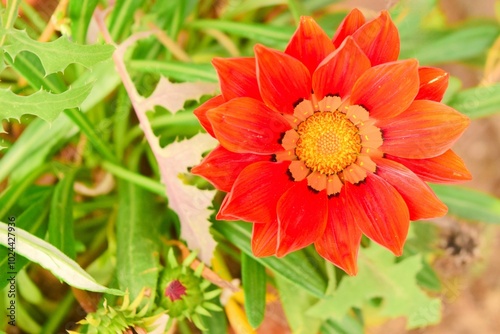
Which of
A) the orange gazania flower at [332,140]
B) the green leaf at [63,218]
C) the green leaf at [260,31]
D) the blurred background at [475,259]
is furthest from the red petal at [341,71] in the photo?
the blurred background at [475,259]

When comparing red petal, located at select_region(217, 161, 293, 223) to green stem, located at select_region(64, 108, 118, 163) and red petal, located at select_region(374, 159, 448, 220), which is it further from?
green stem, located at select_region(64, 108, 118, 163)

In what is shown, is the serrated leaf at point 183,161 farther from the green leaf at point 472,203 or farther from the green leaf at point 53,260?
the green leaf at point 472,203

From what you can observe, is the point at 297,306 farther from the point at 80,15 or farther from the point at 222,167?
the point at 80,15

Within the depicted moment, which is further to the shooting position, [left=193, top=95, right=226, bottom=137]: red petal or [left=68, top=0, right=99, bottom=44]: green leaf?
[left=68, top=0, right=99, bottom=44]: green leaf

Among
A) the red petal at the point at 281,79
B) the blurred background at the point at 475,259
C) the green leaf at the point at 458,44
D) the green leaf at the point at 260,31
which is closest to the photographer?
the red petal at the point at 281,79

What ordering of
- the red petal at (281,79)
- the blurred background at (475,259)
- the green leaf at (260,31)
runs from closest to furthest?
the red petal at (281,79), the green leaf at (260,31), the blurred background at (475,259)

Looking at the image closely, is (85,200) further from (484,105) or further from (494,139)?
(494,139)

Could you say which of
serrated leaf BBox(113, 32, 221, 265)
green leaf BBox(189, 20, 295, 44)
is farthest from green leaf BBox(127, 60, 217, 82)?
green leaf BBox(189, 20, 295, 44)

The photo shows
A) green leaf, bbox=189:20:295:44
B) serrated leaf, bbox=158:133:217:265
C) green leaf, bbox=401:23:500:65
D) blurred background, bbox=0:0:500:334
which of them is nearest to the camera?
serrated leaf, bbox=158:133:217:265
